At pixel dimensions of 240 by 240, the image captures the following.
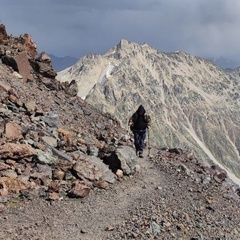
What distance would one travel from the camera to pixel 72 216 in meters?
15.7

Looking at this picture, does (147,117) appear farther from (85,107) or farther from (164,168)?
(85,107)

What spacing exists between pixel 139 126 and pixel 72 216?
9696mm

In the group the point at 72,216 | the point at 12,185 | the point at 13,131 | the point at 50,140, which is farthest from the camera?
the point at 50,140

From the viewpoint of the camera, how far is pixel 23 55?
2855 centimetres

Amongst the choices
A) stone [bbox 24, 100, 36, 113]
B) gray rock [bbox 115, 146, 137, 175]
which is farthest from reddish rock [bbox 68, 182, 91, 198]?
stone [bbox 24, 100, 36, 113]

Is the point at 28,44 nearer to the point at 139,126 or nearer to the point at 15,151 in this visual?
the point at 139,126

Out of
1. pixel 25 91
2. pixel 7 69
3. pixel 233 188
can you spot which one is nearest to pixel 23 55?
pixel 7 69

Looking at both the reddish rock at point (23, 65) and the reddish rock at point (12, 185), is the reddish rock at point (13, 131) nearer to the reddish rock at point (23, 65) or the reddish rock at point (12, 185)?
the reddish rock at point (12, 185)

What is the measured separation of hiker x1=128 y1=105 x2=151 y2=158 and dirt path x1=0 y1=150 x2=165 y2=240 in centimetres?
572

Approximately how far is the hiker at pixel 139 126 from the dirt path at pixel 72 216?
225 inches

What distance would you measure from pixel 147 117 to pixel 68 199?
31.0ft

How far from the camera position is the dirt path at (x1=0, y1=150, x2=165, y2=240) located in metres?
14.2

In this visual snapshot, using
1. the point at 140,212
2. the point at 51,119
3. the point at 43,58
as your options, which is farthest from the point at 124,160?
the point at 43,58

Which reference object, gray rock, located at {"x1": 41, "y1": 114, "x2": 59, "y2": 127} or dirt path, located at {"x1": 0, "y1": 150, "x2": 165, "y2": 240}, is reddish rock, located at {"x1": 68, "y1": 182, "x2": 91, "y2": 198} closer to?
dirt path, located at {"x1": 0, "y1": 150, "x2": 165, "y2": 240}
